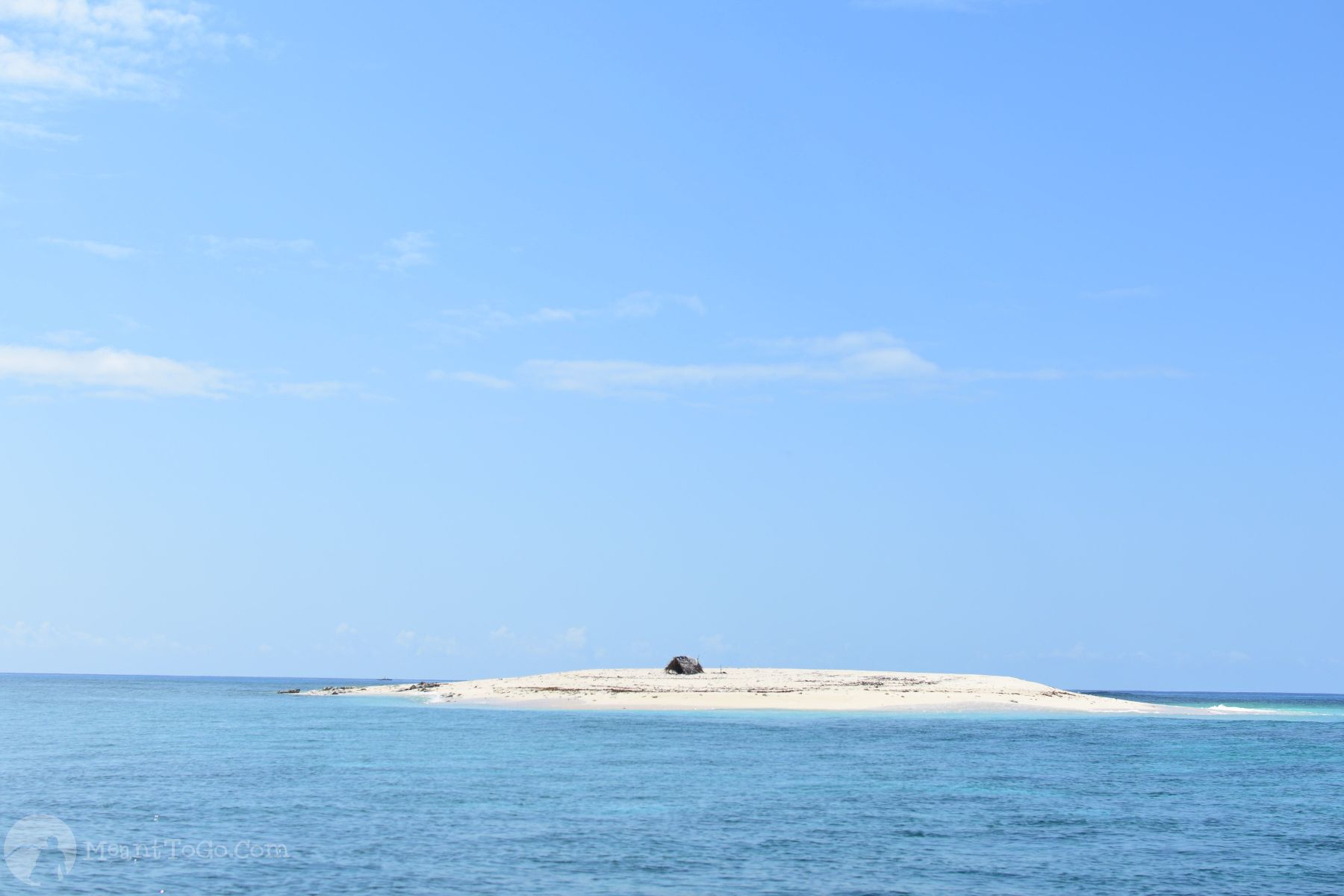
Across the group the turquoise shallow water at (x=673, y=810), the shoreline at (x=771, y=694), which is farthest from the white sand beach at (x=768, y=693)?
the turquoise shallow water at (x=673, y=810)

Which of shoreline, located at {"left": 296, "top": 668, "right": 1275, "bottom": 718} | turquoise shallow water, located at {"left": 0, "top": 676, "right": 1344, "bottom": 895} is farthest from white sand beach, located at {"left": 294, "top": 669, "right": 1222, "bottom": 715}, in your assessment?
turquoise shallow water, located at {"left": 0, "top": 676, "right": 1344, "bottom": 895}

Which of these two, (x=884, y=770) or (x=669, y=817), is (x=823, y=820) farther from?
(x=884, y=770)

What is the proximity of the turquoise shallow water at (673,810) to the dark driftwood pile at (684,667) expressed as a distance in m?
52.0

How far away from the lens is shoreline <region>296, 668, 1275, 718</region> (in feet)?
283

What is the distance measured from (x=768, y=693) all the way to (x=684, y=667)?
2417 cm

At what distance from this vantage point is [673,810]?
34344 mm

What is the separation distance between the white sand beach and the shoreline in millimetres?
97

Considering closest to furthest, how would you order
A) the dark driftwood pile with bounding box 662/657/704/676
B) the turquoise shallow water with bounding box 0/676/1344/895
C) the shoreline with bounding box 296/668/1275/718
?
the turquoise shallow water with bounding box 0/676/1344/895, the shoreline with bounding box 296/668/1275/718, the dark driftwood pile with bounding box 662/657/704/676

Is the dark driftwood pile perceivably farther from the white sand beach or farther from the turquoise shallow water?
the turquoise shallow water

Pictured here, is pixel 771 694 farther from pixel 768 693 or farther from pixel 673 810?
pixel 673 810

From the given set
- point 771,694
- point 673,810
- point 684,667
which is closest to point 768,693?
point 771,694

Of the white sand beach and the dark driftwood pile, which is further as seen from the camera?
the dark driftwood pile

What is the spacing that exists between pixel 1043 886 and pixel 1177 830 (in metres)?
10.5

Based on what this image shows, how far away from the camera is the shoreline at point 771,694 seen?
8638 centimetres
